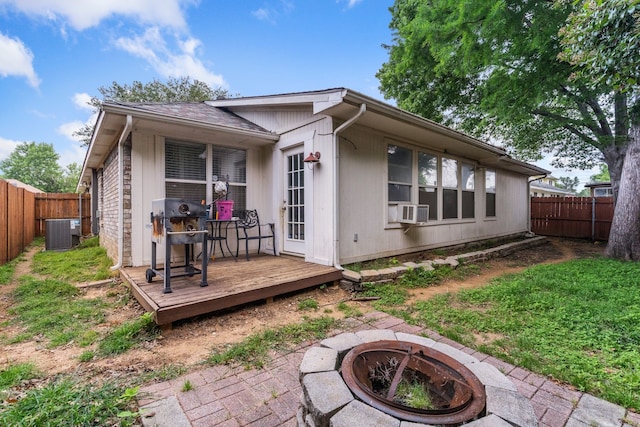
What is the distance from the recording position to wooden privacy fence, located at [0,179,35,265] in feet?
18.0

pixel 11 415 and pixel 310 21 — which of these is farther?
pixel 310 21

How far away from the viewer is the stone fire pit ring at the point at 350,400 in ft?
3.40

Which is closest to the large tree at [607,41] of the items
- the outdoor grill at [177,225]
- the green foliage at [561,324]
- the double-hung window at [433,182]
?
the green foliage at [561,324]

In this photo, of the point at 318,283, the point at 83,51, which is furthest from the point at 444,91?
the point at 83,51

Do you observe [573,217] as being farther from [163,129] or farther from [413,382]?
[163,129]

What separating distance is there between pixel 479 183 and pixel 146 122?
8.01 meters

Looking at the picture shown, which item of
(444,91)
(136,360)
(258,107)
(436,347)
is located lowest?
(136,360)

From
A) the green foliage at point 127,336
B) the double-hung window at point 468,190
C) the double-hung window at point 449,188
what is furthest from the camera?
the double-hung window at point 468,190

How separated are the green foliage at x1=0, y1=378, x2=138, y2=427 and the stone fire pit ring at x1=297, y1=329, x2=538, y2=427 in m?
1.06

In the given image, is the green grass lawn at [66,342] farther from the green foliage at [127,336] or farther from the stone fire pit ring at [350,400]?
the stone fire pit ring at [350,400]

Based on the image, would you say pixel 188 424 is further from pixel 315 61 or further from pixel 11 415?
pixel 315 61

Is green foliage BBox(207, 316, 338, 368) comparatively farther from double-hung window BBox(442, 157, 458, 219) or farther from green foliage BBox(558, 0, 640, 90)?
double-hung window BBox(442, 157, 458, 219)

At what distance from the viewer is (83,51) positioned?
432 inches

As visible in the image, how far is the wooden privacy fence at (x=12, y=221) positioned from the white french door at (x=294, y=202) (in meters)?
5.57
